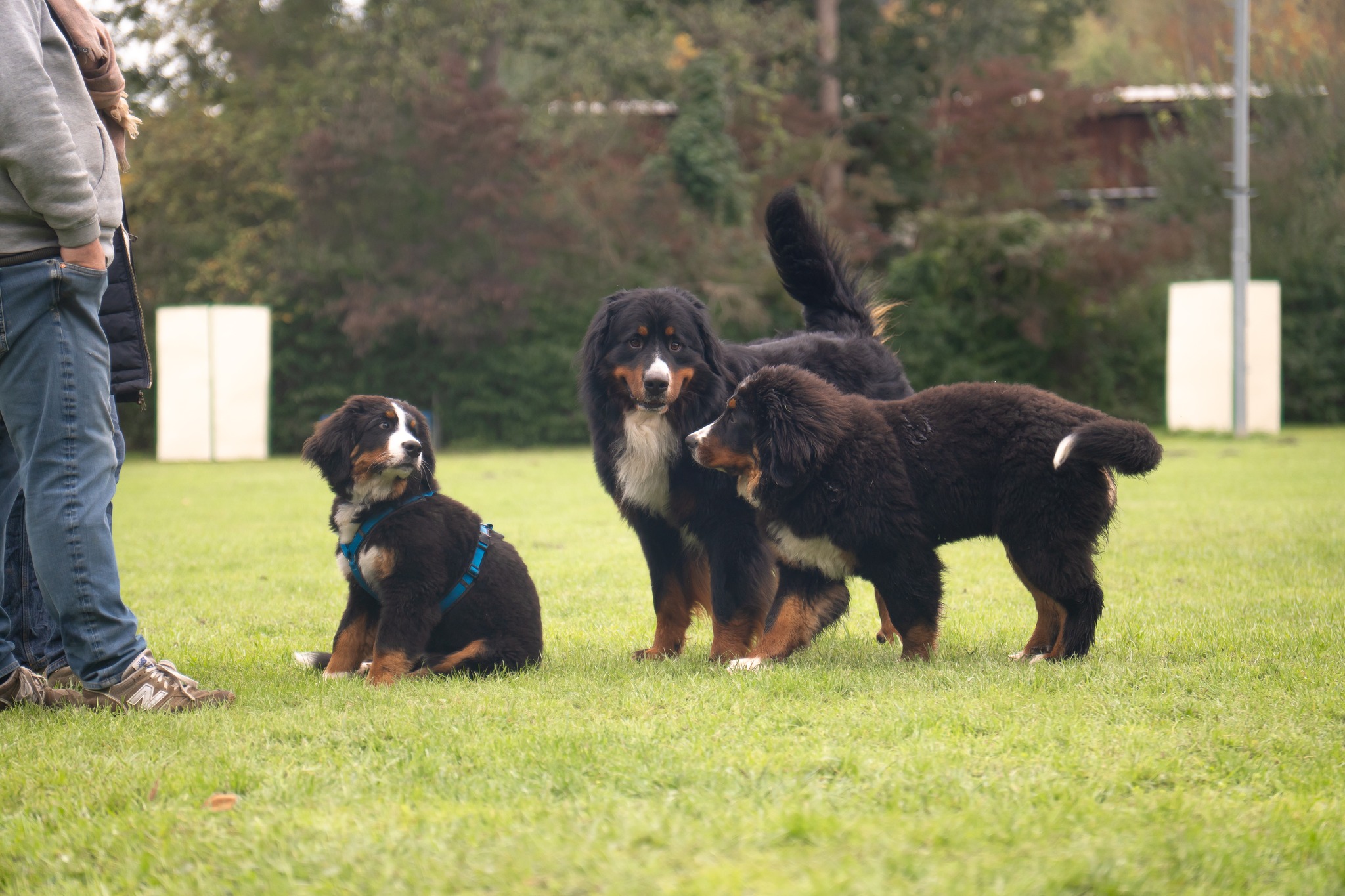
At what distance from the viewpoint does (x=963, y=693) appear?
3.86m

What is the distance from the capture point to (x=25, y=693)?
12.9 feet

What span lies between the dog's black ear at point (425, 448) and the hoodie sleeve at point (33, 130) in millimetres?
1500

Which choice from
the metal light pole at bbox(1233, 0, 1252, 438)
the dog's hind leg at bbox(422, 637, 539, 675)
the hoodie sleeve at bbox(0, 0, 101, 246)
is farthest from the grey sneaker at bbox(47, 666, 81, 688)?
the metal light pole at bbox(1233, 0, 1252, 438)

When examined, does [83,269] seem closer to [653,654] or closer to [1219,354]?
[653,654]

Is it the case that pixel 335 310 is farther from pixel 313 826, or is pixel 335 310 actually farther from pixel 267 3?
pixel 313 826

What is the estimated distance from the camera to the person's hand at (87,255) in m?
3.61

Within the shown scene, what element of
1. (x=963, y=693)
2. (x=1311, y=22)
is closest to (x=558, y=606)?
(x=963, y=693)

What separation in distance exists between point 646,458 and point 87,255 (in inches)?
87.5

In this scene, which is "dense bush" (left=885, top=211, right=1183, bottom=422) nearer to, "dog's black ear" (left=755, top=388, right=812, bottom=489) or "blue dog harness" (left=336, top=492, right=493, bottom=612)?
"dog's black ear" (left=755, top=388, right=812, bottom=489)

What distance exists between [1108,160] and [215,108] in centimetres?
2380

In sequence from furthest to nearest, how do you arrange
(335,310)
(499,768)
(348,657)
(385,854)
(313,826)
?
(335,310) < (348,657) < (499,768) < (313,826) < (385,854)

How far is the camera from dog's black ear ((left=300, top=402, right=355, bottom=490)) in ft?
15.0

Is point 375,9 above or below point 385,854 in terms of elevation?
above

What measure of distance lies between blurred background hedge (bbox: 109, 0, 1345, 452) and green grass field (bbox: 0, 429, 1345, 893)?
1693 cm
